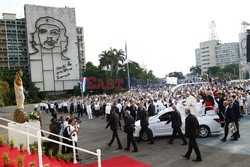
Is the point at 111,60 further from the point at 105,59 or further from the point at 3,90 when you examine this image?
the point at 3,90

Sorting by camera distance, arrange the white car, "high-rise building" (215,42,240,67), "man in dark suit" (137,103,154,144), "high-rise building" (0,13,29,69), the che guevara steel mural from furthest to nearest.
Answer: "high-rise building" (215,42,240,67), "high-rise building" (0,13,29,69), the che guevara steel mural, the white car, "man in dark suit" (137,103,154,144)

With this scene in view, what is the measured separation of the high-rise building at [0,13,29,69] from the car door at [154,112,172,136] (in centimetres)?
7015

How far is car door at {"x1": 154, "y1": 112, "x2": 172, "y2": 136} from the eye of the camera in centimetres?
1252

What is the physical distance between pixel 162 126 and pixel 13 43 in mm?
72923

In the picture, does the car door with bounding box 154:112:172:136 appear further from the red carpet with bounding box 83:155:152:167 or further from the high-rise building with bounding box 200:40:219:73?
the high-rise building with bounding box 200:40:219:73

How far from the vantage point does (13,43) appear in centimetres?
7462

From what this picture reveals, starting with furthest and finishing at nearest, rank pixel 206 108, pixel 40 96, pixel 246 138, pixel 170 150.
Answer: pixel 40 96, pixel 206 108, pixel 246 138, pixel 170 150

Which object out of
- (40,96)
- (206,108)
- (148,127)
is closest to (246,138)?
(206,108)

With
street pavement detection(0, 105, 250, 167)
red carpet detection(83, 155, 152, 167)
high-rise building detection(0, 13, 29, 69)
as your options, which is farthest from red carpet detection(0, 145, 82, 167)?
high-rise building detection(0, 13, 29, 69)

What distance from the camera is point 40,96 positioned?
221 feet

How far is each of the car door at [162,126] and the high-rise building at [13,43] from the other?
230ft

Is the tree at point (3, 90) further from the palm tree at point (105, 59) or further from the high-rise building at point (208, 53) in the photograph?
the high-rise building at point (208, 53)

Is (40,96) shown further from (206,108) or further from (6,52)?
(206,108)

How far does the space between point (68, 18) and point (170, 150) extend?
71991mm
